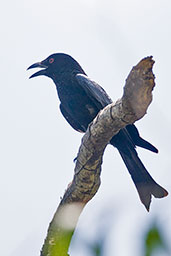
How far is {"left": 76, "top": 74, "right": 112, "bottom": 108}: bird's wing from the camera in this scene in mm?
4863

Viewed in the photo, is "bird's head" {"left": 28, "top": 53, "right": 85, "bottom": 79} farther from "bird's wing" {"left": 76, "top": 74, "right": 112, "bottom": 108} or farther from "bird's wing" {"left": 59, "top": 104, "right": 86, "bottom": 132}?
"bird's wing" {"left": 76, "top": 74, "right": 112, "bottom": 108}

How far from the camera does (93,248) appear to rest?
1.98 feet

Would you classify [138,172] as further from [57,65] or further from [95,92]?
[57,65]

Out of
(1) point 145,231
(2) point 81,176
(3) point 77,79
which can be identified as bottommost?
(1) point 145,231

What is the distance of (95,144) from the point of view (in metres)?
3.11

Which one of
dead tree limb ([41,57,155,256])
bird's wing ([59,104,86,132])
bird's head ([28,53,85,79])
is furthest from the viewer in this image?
bird's head ([28,53,85,79])

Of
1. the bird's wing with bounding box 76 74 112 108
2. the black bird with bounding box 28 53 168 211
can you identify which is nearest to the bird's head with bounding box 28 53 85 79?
the black bird with bounding box 28 53 168 211

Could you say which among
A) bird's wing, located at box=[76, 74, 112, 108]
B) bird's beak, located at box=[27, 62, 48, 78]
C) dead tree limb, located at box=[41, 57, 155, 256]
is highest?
bird's beak, located at box=[27, 62, 48, 78]

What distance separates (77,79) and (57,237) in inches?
110

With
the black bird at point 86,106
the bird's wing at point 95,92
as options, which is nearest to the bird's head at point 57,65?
the black bird at point 86,106

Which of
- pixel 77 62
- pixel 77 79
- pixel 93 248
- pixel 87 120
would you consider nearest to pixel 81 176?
pixel 87 120

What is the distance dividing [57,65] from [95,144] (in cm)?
313

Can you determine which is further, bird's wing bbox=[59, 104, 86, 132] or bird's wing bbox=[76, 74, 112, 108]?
bird's wing bbox=[59, 104, 86, 132]

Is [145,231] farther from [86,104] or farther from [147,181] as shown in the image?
[86,104]
